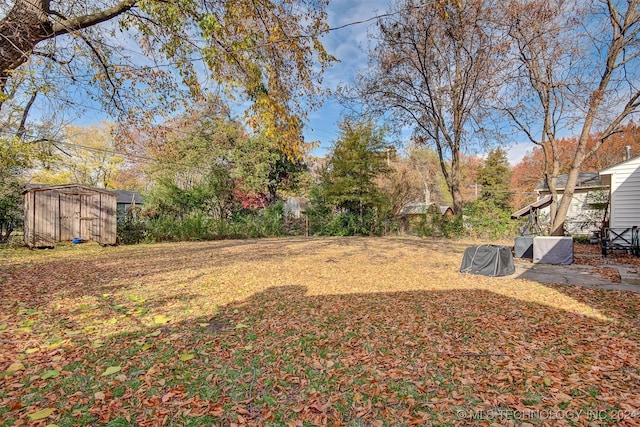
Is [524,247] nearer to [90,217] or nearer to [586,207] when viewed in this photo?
[586,207]

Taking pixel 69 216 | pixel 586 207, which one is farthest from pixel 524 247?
pixel 69 216

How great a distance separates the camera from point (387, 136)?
14.4m

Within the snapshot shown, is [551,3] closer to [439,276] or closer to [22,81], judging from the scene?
[439,276]

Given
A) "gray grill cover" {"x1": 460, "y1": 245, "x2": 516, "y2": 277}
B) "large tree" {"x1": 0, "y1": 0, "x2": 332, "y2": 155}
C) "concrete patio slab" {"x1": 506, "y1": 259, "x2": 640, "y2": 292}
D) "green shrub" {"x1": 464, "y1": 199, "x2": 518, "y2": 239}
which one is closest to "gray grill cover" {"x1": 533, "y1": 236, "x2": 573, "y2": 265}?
"concrete patio slab" {"x1": 506, "y1": 259, "x2": 640, "y2": 292}

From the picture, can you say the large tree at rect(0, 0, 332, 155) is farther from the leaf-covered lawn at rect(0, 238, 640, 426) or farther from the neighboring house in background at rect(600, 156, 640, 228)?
the neighboring house in background at rect(600, 156, 640, 228)

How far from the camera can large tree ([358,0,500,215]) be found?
10445 millimetres

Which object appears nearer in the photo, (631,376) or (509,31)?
(631,376)

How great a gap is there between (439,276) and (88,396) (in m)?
5.26

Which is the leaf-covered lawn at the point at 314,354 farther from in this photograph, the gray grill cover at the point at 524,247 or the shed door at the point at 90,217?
the shed door at the point at 90,217

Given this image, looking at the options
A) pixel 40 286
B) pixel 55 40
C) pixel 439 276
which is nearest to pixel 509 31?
pixel 439 276

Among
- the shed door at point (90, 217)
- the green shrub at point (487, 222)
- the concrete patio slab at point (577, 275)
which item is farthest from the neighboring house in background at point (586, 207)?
the shed door at point (90, 217)

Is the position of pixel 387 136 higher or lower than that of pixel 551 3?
lower

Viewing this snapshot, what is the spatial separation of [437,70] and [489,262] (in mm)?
9675

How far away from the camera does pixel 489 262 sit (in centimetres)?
579
